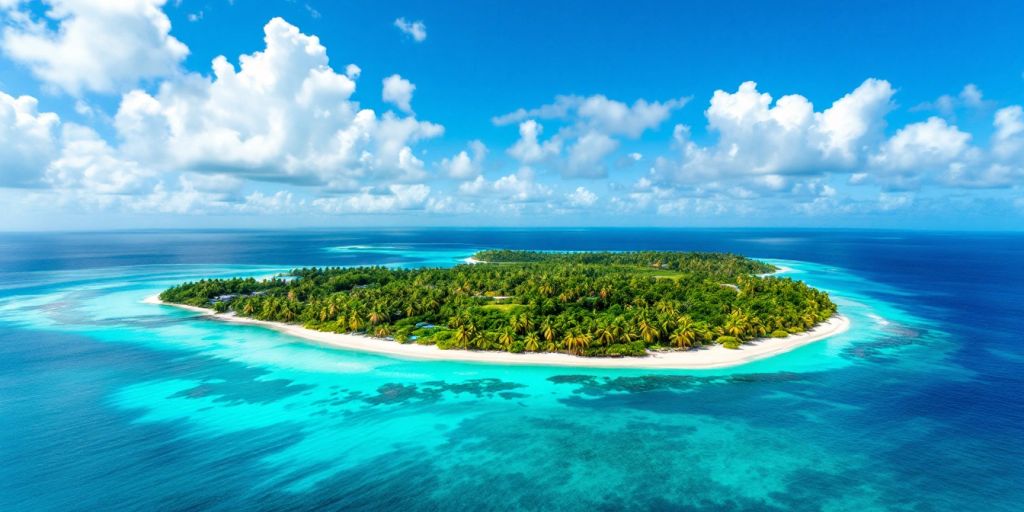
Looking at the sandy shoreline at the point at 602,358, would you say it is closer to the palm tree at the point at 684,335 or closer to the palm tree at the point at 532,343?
the palm tree at the point at 532,343

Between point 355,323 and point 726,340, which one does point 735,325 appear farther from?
point 355,323

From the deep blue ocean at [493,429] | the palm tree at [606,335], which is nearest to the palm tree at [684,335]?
the deep blue ocean at [493,429]

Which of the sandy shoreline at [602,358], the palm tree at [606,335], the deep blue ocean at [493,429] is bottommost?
the deep blue ocean at [493,429]

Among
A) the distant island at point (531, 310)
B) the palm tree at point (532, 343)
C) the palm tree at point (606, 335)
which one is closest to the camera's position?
the palm tree at point (606, 335)

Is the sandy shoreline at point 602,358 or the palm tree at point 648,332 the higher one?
the palm tree at point 648,332

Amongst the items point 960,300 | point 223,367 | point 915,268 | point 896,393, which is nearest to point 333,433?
point 223,367

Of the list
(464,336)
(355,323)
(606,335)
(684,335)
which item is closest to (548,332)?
(606,335)

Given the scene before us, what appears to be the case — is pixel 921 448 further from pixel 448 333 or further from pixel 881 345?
pixel 448 333
